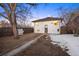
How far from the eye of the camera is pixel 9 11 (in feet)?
7.96

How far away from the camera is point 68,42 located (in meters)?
2.44

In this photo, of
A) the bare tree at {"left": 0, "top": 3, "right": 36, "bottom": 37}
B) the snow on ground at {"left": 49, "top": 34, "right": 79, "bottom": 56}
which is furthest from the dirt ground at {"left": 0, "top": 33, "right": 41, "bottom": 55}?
the snow on ground at {"left": 49, "top": 34, "right": 79, "bottom": 56}

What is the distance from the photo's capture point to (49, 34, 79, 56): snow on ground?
7.78ft

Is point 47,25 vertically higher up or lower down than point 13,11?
lower down

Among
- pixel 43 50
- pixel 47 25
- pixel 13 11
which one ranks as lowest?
pixel 43 50

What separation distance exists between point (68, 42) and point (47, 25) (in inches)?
13.8

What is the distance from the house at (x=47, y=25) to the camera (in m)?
2.46

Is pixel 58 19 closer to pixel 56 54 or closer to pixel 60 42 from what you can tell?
pixel 60 42

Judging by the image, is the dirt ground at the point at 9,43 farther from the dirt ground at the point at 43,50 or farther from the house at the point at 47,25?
the house at the point at 47,25

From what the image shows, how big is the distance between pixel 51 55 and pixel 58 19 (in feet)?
1.55

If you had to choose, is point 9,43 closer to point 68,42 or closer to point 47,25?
point 47,25

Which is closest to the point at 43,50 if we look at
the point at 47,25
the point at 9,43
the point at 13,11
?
the point at 47,25

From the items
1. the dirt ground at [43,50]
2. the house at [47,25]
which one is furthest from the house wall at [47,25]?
the dirt ground at [43,50]

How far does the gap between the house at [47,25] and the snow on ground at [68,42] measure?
8cm
